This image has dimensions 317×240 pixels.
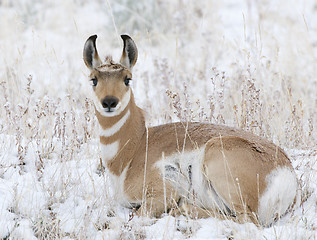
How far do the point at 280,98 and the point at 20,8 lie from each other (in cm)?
865

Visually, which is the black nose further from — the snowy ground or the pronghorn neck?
the snowy ground

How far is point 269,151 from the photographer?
13.9ft

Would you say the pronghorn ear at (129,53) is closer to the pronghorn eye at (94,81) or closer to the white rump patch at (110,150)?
the pronghorn eye at (94,81)

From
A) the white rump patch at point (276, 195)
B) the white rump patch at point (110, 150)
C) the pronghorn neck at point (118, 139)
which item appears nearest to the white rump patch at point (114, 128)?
the pronghorn neck at point (118, 139)

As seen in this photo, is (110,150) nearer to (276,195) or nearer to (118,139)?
(118,139)

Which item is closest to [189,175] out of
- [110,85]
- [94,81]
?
[110,85]

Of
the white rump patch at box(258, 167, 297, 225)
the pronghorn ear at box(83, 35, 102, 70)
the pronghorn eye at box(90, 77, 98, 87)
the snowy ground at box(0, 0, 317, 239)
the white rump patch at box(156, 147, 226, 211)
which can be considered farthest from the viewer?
the pronghorn ear at box(83, 35, 102, 70)

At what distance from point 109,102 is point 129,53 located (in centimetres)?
82

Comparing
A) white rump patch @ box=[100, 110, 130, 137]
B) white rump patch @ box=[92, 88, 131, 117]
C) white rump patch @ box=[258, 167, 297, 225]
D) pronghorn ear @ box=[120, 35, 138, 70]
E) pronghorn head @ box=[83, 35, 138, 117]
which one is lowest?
white rump patch @ box=[258, 167, 297, 225]

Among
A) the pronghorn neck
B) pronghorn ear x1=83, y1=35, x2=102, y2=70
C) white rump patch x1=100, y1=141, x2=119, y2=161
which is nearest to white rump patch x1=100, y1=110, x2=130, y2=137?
the pronghorn neck

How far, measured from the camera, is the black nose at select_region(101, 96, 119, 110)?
441cm

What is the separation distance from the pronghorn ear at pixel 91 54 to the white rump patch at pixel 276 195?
2145 millimetres

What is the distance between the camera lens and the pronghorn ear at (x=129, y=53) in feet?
16.1

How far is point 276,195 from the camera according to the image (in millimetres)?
4051
